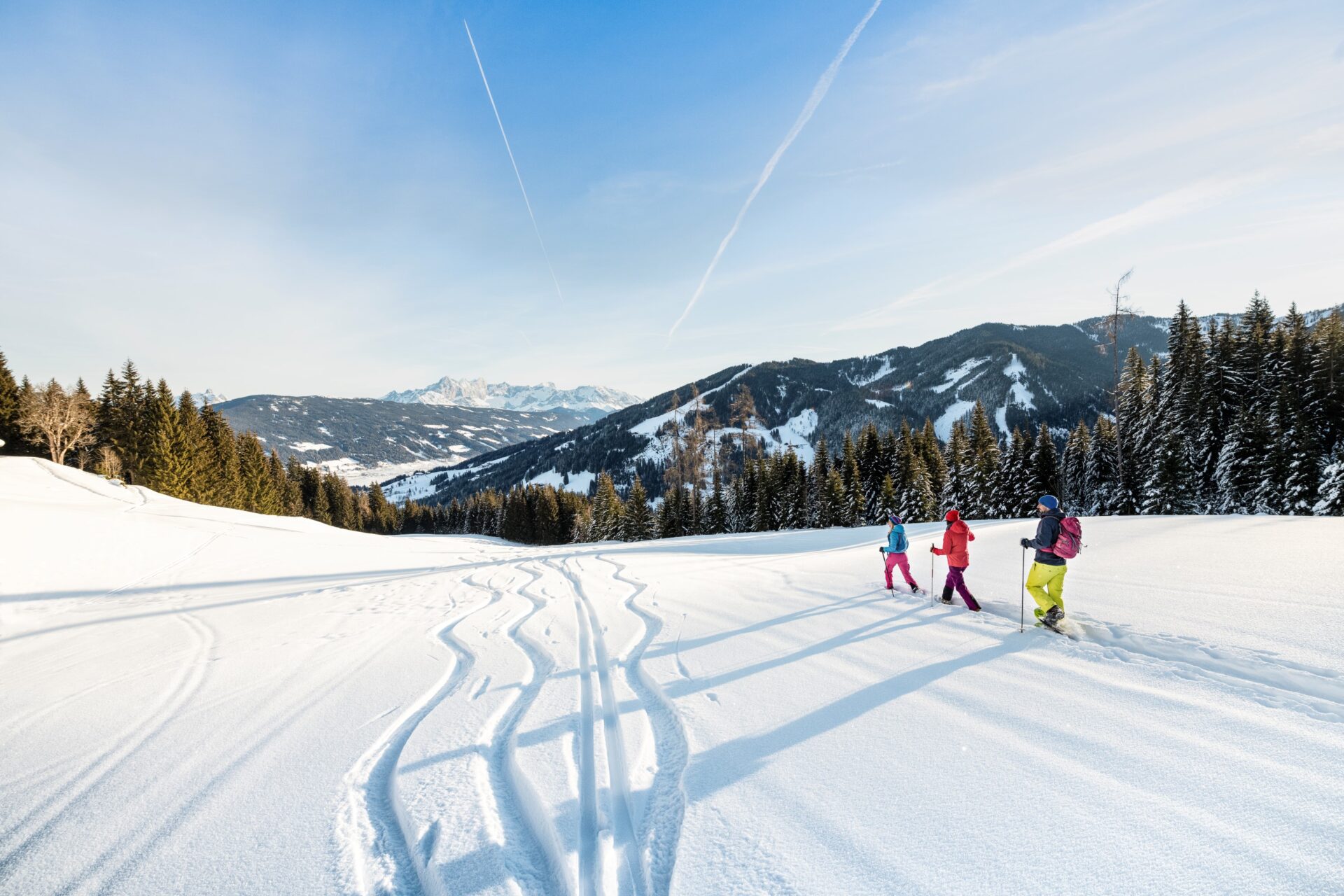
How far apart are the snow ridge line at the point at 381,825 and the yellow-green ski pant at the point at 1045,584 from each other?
7.42 meters

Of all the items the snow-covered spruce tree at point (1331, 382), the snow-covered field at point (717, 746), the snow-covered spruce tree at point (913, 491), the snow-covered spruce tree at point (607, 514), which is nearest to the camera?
the snow-covered field at point (717, 746)

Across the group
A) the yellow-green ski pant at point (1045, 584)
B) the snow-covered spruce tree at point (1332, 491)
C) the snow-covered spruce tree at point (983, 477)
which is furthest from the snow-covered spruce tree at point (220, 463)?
the snow-covered spruce tree at point (1332, 491)

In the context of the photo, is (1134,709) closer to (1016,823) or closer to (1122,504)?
(1016,823)

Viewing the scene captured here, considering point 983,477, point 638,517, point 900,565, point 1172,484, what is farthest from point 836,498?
point 900,565

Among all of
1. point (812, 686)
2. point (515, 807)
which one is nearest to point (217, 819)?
point (515, 807)

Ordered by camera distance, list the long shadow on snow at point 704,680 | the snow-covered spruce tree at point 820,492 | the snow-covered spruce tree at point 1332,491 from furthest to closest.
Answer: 1. the snow-covered spruce tree at point 820,492
2. the snow-covered spruce tree at point 1332,491
3. the long shadow on snow at point 704,680

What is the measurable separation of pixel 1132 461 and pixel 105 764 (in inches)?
1761

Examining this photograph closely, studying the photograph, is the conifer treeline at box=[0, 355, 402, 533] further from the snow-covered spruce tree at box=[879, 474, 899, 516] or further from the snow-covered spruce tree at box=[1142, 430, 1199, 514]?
the snow-covered spruce tree at box=[1142, 430, 1199, 514]

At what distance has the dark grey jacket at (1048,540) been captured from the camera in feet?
22.2

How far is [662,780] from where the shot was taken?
3803mm

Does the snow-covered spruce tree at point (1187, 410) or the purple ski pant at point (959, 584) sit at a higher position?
the snow-covered spruce tree at point (1187, 410)

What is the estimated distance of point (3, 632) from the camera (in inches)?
371

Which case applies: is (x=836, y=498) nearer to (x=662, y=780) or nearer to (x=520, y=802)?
(x=662, y=780)

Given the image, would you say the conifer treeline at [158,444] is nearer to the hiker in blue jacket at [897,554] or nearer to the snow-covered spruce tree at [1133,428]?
the hiker in blue jacket at [897,554]
